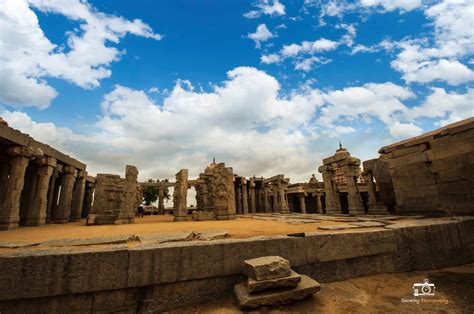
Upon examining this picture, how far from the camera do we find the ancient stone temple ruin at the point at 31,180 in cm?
912

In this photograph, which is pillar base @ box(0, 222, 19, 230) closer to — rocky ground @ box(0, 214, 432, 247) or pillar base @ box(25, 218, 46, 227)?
rocky ground @ box(0, 214, 432, 247)

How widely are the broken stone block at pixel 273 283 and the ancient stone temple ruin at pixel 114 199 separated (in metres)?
11.2

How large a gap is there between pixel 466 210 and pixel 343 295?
258 inches

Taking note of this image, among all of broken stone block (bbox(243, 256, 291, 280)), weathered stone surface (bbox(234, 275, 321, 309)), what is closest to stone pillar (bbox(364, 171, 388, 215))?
weathered stone surface (bbox(234, 275, 321, 309))

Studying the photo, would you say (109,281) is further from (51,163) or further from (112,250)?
(51,163)

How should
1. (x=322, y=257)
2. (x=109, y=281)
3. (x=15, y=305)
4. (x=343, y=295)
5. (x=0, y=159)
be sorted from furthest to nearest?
(x=0, y=159) → (x=322, y=257) → (x=343, y=295) → (x=109, y=281) → (x=15, y=305)

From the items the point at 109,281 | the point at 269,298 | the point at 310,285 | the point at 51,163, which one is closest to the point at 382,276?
the point at 310,285

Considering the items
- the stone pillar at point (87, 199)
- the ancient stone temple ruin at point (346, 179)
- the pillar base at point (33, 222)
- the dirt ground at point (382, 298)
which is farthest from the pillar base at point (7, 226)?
the ancient stone temple ruin at point (346, 179)

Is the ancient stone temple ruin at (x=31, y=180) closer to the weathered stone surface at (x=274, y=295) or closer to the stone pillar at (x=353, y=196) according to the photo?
the weathered stone surface at (x=274, y=295)

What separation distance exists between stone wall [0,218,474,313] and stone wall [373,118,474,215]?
4.08 m

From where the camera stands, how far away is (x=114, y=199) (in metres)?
18.0

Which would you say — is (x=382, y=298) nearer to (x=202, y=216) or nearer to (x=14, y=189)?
(x=202, y=216)

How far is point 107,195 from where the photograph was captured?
671 inches

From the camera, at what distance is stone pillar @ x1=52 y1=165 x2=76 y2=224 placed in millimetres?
13199
